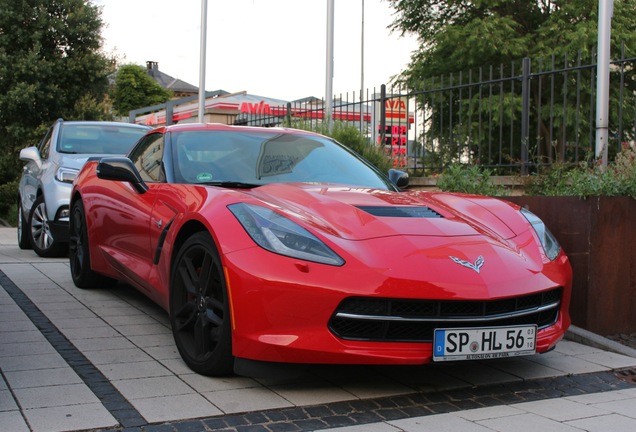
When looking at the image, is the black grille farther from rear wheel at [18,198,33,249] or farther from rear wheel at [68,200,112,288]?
rear wheel at [18,198,33,249]

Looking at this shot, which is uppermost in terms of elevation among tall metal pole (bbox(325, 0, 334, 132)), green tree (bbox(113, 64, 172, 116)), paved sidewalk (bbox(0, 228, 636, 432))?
green tree (bbox(113, 64, 172, 116))

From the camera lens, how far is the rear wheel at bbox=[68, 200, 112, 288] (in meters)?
6.20

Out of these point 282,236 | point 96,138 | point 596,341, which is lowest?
point 596,341

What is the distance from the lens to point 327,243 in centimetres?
352

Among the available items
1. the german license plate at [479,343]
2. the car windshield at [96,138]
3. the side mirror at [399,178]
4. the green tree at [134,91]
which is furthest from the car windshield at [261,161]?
the green tree at [134,91]

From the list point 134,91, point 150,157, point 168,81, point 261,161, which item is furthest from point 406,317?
point 168,81

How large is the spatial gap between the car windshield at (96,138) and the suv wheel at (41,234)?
2.38 feet

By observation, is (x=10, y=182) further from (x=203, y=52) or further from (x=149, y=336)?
(x=149, y=336)

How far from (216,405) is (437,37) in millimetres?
24658

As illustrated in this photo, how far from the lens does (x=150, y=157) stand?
5332 mm

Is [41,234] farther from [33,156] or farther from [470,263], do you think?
[470,263]

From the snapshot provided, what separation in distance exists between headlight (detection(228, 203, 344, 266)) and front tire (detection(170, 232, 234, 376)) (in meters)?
0.23

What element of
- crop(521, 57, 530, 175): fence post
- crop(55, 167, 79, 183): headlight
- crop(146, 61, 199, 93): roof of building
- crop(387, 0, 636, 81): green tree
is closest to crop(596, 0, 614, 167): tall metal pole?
crop(521, 57, 530, 175): fence post

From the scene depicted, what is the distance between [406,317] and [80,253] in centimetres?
380
